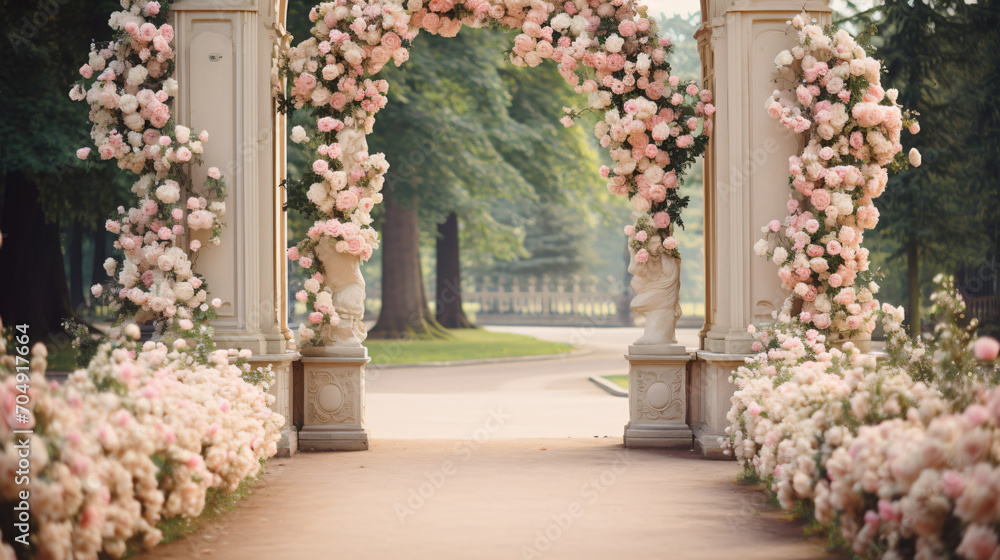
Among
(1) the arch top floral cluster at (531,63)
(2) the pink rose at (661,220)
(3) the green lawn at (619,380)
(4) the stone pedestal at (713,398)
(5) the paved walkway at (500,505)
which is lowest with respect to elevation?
(3) the green lawn at (619,380)

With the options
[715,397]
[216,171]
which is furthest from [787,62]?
[216,171]

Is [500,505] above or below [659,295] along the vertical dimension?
below

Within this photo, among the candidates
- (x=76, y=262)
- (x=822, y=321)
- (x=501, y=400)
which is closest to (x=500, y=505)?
(x=822, y=321)

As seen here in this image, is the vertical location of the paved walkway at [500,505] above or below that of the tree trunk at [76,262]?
below

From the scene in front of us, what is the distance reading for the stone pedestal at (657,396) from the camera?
820 cm

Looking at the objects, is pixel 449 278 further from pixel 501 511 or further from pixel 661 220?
pixel 501 511

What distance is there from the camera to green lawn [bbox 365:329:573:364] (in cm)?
1928

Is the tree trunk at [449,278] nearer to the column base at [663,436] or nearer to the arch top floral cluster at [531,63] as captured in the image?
the arch top floral cluster at [531,63]

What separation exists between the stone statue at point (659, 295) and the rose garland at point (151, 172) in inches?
146

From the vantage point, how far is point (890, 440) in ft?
12.5

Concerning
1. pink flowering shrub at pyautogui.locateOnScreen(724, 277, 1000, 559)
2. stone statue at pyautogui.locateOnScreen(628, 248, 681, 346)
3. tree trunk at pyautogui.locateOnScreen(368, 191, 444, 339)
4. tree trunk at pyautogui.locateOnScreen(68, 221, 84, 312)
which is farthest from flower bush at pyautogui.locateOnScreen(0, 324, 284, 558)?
tree trunk at pyautogui.locateOnScreen(68, 221, 84, 312)

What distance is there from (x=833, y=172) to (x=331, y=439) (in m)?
4.85

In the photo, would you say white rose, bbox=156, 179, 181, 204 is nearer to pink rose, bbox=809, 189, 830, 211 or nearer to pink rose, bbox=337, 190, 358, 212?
pink rose, bbox=337, 190, 358, 212

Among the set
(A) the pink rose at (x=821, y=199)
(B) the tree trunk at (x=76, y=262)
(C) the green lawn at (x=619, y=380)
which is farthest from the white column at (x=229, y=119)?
(B) the tree trunk at (x=76, y=262)
